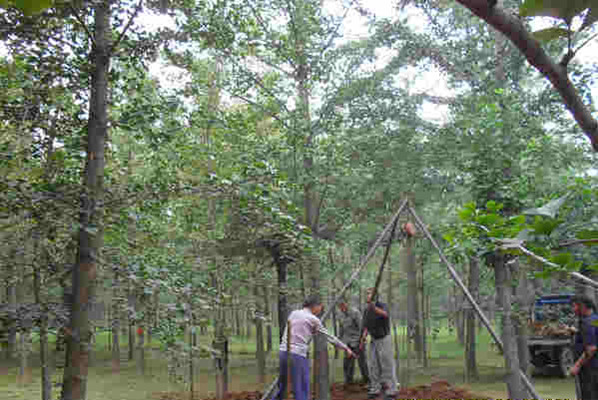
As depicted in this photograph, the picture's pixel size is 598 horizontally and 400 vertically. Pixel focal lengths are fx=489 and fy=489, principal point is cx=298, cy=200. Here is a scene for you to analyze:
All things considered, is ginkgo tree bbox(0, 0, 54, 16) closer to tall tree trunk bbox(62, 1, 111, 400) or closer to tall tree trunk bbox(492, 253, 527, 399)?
tall tree trunk bbox(62, 1, 111, 400)

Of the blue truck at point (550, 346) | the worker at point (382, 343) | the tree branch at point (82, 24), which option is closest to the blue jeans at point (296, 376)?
the worker at point (382, 343)

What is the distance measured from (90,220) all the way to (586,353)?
5.21 meters

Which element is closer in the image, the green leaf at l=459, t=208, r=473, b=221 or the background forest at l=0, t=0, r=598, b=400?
the green leaf at l=459, t=208, r=473, b=221

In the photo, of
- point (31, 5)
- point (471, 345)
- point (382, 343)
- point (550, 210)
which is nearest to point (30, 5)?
point (31, 5)

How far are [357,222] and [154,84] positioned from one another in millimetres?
7186

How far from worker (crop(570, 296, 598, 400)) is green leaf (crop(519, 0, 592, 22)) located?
5.54 metres

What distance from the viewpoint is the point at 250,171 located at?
3.82 metres

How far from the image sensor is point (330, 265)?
11.0 metres

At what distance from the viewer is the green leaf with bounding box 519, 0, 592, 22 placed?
532 millimetres

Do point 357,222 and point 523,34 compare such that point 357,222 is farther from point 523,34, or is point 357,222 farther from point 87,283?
point 523,34

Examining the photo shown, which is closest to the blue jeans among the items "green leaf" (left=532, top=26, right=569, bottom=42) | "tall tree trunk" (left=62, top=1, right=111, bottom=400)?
"tall tree trunk" (left=62, top=1, right=111, bottom=400)

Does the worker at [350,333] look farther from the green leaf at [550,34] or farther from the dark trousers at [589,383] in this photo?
the green leaf at [550,34]

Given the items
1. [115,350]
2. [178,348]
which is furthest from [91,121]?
[115,350]

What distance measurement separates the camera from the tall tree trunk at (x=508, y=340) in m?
6.53
